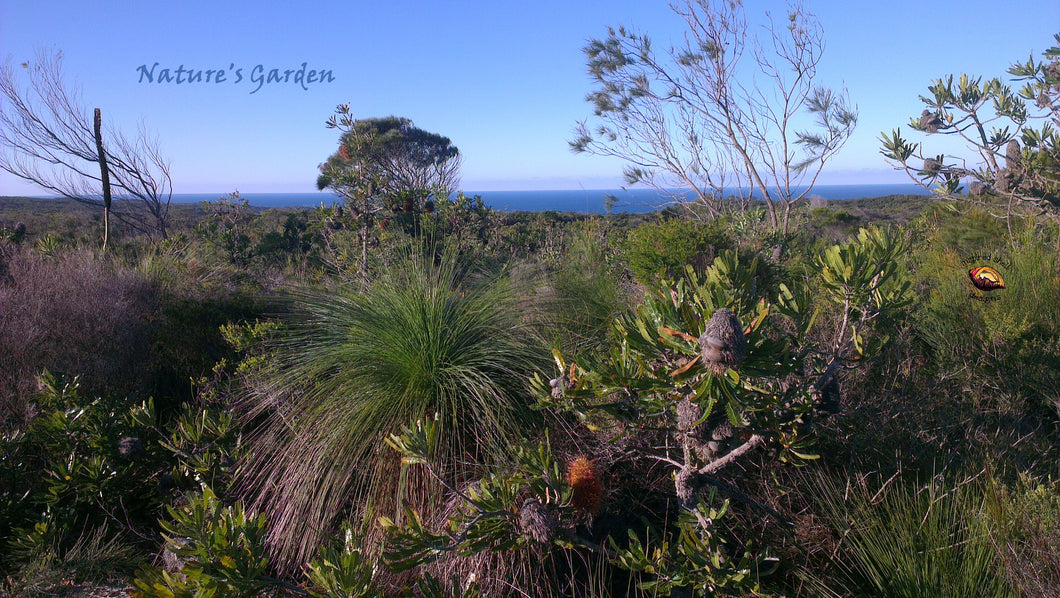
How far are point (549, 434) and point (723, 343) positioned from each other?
147cm

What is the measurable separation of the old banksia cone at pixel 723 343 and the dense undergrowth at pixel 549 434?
0.05 feet

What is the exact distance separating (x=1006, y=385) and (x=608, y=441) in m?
2.77

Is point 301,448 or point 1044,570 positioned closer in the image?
point 1044,570

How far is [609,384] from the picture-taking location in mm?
1822

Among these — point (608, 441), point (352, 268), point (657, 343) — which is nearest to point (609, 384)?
point (657, 343)

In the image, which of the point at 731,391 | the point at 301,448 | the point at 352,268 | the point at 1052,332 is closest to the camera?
the point at 731,391

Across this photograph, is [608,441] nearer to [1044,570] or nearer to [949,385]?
[1044,570]

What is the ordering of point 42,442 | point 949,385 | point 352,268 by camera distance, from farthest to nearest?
1. point 352,268
2. point 949,385
3. point 42,442

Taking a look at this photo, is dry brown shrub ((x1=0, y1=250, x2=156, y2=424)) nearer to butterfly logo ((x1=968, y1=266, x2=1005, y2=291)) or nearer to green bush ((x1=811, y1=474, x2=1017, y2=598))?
green bush ((x1=811, y1=474, x2=1017, y2=598))

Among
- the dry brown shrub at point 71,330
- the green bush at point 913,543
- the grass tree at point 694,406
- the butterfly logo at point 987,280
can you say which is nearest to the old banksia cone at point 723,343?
the grass tree at point 694,406

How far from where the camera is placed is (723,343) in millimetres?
1473

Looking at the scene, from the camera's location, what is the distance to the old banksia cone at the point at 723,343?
4.85ft
